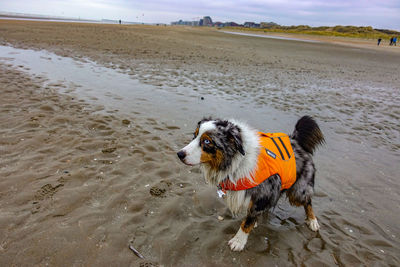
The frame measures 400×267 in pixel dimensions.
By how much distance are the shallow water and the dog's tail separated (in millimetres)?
1291

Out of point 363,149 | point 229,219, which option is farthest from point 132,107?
point 363,149

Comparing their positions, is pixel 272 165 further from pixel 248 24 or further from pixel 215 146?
pixel 248 24

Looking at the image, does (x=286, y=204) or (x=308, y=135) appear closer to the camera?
(x=308, y=135)

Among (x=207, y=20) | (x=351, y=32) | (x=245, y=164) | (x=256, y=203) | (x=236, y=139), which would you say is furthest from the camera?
(x=207, y=20)

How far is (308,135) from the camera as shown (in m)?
3.73

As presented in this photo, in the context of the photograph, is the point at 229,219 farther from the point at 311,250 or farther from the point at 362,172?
the point at 362,172

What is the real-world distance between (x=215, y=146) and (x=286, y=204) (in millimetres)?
2285

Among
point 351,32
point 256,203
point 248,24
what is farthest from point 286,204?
point 248,24

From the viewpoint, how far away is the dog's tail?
3.67m

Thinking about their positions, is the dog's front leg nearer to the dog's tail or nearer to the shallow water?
the shallow water

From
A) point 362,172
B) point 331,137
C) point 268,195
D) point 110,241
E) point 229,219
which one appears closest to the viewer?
point 110,241

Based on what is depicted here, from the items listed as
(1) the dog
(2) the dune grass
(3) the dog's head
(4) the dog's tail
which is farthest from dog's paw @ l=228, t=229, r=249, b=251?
(2) the dune grass

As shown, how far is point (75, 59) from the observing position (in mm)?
14109

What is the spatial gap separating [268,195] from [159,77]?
9937 millimetres
